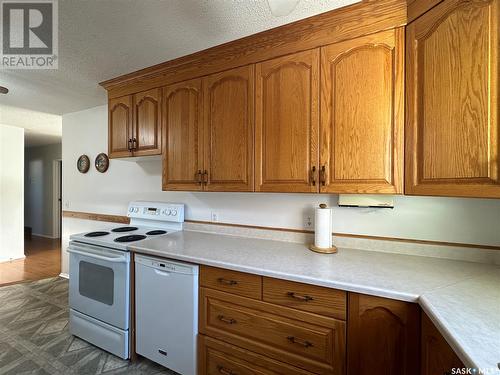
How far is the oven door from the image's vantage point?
191 centimetres

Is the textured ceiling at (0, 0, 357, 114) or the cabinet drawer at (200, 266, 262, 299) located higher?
the textured ceiling at (0, 0, 357, 114)

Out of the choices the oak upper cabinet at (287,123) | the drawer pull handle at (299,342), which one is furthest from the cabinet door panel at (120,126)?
the drawer pull handle at (299,342)

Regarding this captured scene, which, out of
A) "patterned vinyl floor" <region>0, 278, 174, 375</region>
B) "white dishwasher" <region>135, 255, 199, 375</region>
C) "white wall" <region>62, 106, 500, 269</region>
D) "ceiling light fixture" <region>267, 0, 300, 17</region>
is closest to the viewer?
"ceiling light fixture" <region>267, 0, 300, 17</region>

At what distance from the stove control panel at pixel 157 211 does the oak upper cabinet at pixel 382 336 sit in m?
1.80

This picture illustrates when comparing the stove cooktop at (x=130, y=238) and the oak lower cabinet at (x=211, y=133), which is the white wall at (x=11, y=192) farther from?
the oak lower cabinet at (x=211, y=133)

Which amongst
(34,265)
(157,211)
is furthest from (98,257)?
(34,265)

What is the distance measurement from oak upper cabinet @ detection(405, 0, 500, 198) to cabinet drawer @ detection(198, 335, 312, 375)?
1158 millimetres


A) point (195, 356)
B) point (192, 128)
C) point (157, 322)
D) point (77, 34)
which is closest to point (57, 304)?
point (157, 322)

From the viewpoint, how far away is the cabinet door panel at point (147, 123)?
2.21m

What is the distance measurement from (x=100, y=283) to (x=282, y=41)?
2248 millimetres

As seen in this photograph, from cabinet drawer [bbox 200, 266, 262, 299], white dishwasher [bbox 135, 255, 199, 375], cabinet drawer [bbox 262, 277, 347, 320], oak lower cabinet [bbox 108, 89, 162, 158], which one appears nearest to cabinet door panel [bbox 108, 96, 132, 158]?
oak lower cabinet [bbox 108, 89, 162, 158]

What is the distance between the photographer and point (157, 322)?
177 cm

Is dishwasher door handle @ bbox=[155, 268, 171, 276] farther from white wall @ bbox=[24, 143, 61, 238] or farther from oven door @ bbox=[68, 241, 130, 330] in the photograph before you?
white wall @ bbox=[24, 143, 61, 238]

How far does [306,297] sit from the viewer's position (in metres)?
1.28
